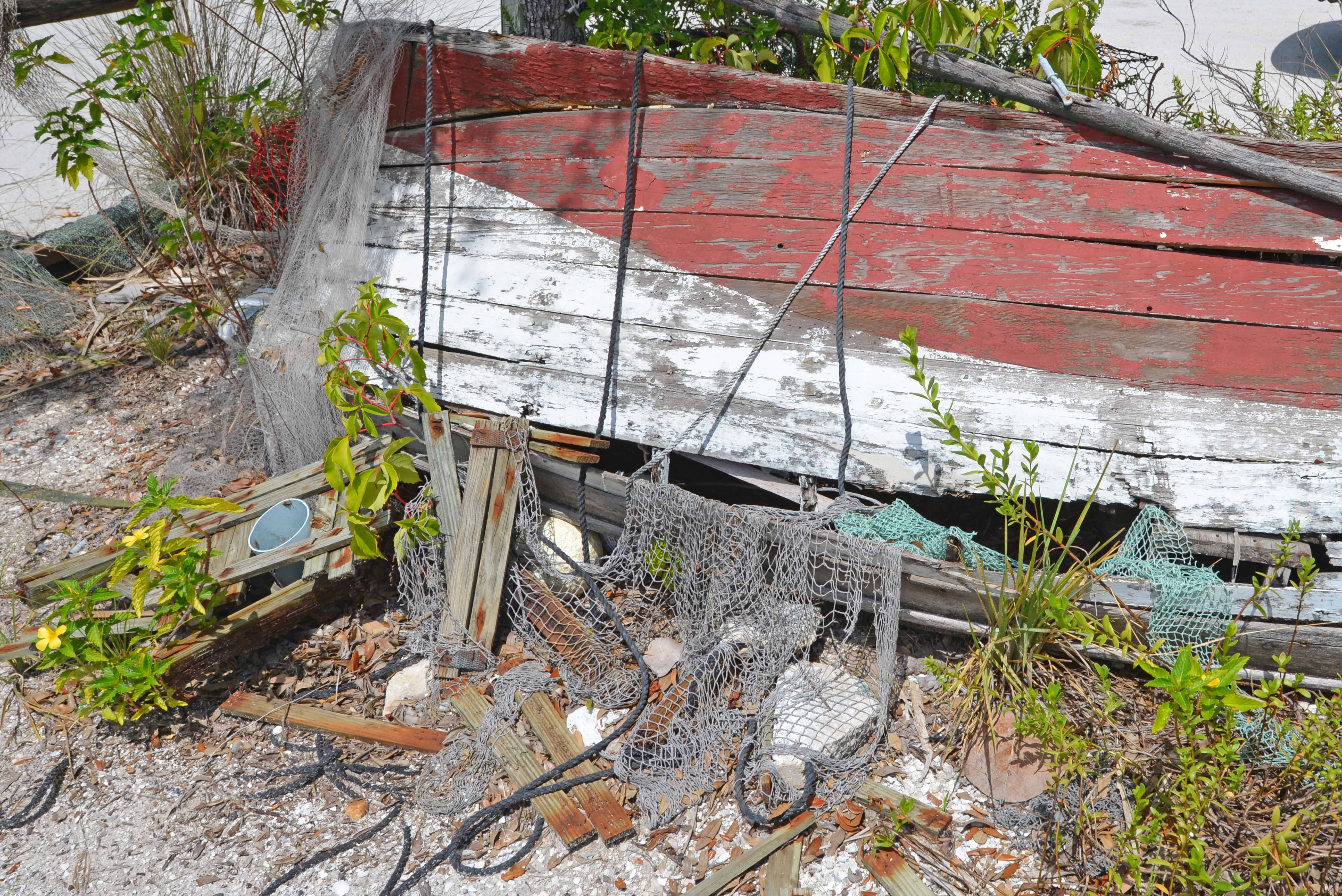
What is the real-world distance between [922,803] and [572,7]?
4080 millimetres

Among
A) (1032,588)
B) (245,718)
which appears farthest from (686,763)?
(245,718)

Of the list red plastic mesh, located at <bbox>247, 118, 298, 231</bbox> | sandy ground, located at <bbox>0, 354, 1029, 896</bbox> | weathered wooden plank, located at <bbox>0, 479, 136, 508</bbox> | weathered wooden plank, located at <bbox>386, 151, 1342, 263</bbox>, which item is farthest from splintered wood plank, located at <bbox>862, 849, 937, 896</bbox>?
red plastic mesh, located at <bbox>247, 118, 298, 231</bbox>

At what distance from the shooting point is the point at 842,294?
3.20 metres

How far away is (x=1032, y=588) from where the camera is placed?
2867mm

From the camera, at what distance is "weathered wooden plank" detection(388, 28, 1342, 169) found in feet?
10.3

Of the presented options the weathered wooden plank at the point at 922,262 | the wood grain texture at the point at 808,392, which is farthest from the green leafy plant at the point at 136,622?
the weathered wooden plank at the point at 922,262

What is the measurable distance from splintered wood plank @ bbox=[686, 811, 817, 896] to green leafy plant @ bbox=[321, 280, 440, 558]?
5.18 ft

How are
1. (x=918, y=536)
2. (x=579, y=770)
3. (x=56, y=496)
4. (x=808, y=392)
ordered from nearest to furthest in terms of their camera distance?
(x=918, y=536) → (x=579, y=770) → (x=808, y=392) → (x=56, y=496)

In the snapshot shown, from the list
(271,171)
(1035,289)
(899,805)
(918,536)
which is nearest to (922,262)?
(1035,289)

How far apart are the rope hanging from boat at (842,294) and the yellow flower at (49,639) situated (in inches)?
108

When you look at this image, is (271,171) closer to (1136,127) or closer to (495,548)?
(495,548)

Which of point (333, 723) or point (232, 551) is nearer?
point (333, 723)

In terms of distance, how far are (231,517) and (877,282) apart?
2721mm

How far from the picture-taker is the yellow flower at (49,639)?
10.0 feet
